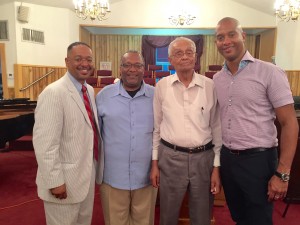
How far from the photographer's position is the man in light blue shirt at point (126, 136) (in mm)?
1762

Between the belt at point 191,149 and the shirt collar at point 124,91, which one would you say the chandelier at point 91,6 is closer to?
the shirt collar at point 124,91

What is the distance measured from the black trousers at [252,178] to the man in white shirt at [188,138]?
83 millimetres

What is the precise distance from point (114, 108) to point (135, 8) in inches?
346

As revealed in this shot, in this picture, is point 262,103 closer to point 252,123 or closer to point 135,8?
point 252,123

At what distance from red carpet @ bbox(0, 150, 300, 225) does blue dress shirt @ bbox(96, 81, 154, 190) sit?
0.99 metres

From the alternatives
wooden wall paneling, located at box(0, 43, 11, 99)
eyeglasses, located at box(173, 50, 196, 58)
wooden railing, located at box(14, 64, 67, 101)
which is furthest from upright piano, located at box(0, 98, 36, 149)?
wooden wall paneling, located at box(0, 43, 11, 99)

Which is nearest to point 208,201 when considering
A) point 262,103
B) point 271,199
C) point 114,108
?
point 271,199

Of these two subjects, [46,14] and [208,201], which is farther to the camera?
[46,14]

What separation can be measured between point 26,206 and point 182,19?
800 centimetres

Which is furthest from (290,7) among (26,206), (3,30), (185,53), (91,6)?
(3,30)

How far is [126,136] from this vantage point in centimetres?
175

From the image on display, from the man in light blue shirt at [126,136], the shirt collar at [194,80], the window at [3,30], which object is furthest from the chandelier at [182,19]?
the shirt collar at [194,80]

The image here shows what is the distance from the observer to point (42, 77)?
859 centimetres

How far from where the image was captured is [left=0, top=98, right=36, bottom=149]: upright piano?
9.70 feet
